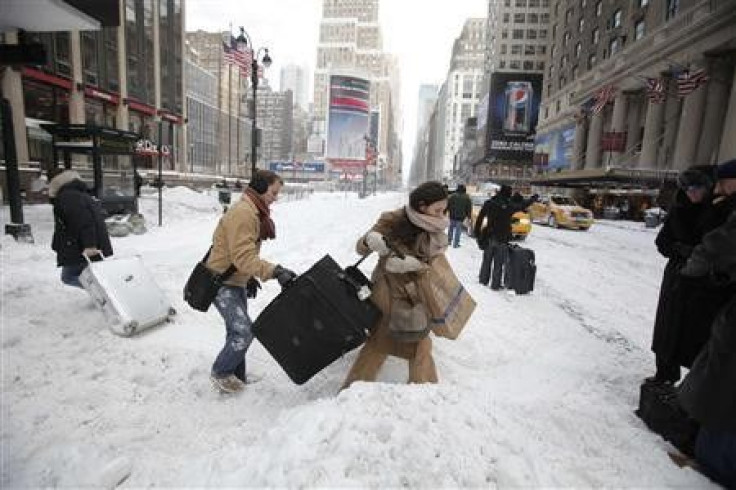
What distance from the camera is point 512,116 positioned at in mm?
84688

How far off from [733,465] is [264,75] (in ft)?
69.5

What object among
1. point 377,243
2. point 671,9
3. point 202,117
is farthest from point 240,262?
point 202,117

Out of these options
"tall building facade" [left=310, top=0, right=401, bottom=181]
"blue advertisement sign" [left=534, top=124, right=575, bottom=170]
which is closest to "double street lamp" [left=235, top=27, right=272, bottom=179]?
"blue advertisement sign" [left=534, top=124, right=575, bottom=170]

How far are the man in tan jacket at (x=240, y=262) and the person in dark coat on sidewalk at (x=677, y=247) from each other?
9.76 feet

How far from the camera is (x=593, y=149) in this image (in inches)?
1779

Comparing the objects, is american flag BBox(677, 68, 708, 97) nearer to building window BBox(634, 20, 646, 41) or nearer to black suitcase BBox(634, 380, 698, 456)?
building window BBox(634, 20, 646, 41)

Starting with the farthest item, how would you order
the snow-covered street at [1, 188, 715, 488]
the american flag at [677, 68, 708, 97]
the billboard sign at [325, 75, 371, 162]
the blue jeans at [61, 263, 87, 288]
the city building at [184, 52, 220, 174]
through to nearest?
the billboard sign at [325, 75, 371, 162]
the city building at [184, 52, 220, 174]
the american flag at [677, 68, 708, 97]
the blue jeans at [61, 263, 87, 288]
the snow-covered street at [1, 188, 715, 488]

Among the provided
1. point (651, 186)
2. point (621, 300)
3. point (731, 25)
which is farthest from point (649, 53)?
point (621, 300)

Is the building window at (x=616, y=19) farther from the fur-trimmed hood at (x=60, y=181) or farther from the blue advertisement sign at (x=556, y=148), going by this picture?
the fur-trimmed hood at (x=60, y=181)

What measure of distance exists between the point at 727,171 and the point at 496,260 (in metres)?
4.91

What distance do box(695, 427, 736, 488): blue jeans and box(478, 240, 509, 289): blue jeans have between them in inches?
208

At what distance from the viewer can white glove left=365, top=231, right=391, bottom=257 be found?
3.01 metres

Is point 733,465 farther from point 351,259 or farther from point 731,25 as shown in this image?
point 731,25

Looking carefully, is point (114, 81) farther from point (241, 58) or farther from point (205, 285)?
point (205, 285)
